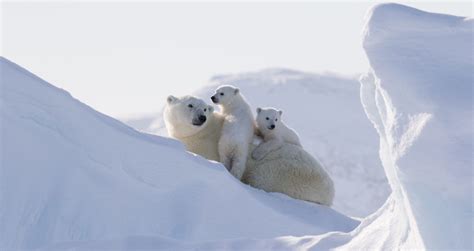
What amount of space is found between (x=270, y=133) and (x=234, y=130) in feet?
1.66

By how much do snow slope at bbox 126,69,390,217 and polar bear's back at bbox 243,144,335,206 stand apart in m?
45.6

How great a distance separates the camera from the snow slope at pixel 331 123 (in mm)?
60594

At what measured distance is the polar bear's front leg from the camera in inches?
375

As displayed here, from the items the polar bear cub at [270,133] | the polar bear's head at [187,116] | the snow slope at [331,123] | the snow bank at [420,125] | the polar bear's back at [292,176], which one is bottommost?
the snow slope at [331,123]

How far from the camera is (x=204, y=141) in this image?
31.7 feet

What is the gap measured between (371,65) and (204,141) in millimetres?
4725

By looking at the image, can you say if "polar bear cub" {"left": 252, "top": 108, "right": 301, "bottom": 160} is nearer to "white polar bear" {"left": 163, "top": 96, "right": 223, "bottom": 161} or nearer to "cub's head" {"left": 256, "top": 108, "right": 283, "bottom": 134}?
"cub's head" {"left": 256, "top": 108, "right": 283, "bottom": 134}

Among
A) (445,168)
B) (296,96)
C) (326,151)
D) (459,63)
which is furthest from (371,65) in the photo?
(296,96)

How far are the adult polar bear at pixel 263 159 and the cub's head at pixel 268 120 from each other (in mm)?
204

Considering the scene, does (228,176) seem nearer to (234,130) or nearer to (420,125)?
(234,130)

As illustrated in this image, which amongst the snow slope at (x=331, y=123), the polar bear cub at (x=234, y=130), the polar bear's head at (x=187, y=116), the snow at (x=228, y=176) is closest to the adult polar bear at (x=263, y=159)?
the polar bear's head at (x=187, y=116)

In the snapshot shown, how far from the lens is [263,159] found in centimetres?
943

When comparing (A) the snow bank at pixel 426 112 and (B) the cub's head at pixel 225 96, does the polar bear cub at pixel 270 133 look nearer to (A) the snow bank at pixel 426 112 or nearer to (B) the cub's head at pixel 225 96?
(B) the cub's head at pixel 225 96

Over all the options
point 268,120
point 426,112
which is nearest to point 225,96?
point 268,120
